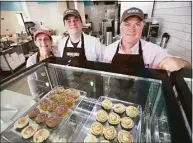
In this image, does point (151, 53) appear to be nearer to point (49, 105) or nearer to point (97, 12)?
point (49, 105)

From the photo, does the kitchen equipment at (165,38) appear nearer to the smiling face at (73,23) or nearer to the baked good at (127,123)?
the smiling face at (73,23)

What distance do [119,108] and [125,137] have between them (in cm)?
22

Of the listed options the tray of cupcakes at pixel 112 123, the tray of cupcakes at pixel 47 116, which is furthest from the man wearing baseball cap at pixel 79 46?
the tray of cupcakes at pixel 112 123

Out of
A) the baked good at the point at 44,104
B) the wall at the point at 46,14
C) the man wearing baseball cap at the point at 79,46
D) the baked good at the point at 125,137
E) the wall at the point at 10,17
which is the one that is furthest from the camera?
the wall at the point at 10,17

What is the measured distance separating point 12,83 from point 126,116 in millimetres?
834

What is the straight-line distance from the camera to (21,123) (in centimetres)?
81

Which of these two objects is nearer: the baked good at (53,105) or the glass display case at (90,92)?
the glass display case at (90,92)

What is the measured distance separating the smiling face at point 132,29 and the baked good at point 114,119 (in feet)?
1.92

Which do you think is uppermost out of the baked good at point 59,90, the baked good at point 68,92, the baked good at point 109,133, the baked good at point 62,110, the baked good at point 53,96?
the baked good at point 59,90

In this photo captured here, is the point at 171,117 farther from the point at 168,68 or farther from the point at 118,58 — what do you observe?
the point at 118,58

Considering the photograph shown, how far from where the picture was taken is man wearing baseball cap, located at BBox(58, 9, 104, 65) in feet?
3.84

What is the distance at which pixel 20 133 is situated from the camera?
77 centimetres

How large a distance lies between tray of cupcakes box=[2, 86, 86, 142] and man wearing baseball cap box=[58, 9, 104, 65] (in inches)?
14.3

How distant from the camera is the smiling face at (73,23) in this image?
43.2 inches
